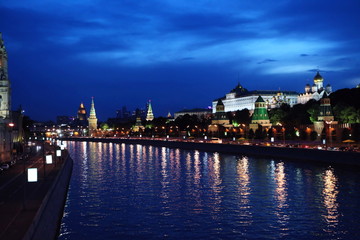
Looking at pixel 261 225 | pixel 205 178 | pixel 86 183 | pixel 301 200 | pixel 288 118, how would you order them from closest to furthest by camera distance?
1. pixel 261 225
2. pixel 301 200
3. pixel 86 183
4. pixel 205 178
5. pixel 288 118

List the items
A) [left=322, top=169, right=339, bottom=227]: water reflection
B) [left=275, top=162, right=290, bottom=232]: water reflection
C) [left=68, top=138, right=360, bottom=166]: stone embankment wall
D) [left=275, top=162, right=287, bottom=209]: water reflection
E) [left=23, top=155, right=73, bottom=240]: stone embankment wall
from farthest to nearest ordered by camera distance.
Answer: [left=68, top=138, right=360, bottom=166]: stone embankment wall → [left=275, top=162, right=287, bottom=209]: water reflection → [left=322, top=169, right=339, bottom=227]: water reflection → [left=275, top=162, right=290, bottom=232]: water reflection → [left=23, top=155, right=73, bottom=240]: stone embankment wall

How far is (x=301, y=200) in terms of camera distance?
29.5 metres

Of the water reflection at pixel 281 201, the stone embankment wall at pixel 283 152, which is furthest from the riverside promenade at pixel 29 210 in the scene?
the stone embankment wall at pixel 283 152

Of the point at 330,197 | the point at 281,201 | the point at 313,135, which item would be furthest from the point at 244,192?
the point at 313,135

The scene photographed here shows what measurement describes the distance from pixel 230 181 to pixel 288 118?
73226 mm

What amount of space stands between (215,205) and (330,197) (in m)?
7.57

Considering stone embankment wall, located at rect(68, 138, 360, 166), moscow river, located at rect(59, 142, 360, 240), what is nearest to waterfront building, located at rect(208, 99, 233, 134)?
stone embankment wall, located at rect(68, 138, 360, 166)

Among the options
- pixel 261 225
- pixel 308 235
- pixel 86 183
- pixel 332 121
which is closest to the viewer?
pixel 308 235

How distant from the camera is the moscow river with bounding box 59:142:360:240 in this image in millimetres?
22047

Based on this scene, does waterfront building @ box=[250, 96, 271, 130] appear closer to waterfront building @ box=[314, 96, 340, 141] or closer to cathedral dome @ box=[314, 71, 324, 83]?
waterfront building @ box=[314, 96, 340, 141]

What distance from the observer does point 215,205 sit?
28094 mm

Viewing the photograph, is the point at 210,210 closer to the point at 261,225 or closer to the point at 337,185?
the point at 261,225

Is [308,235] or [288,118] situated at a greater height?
[288,118]

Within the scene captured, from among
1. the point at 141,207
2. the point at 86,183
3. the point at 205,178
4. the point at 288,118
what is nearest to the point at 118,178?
the point at 86,183
